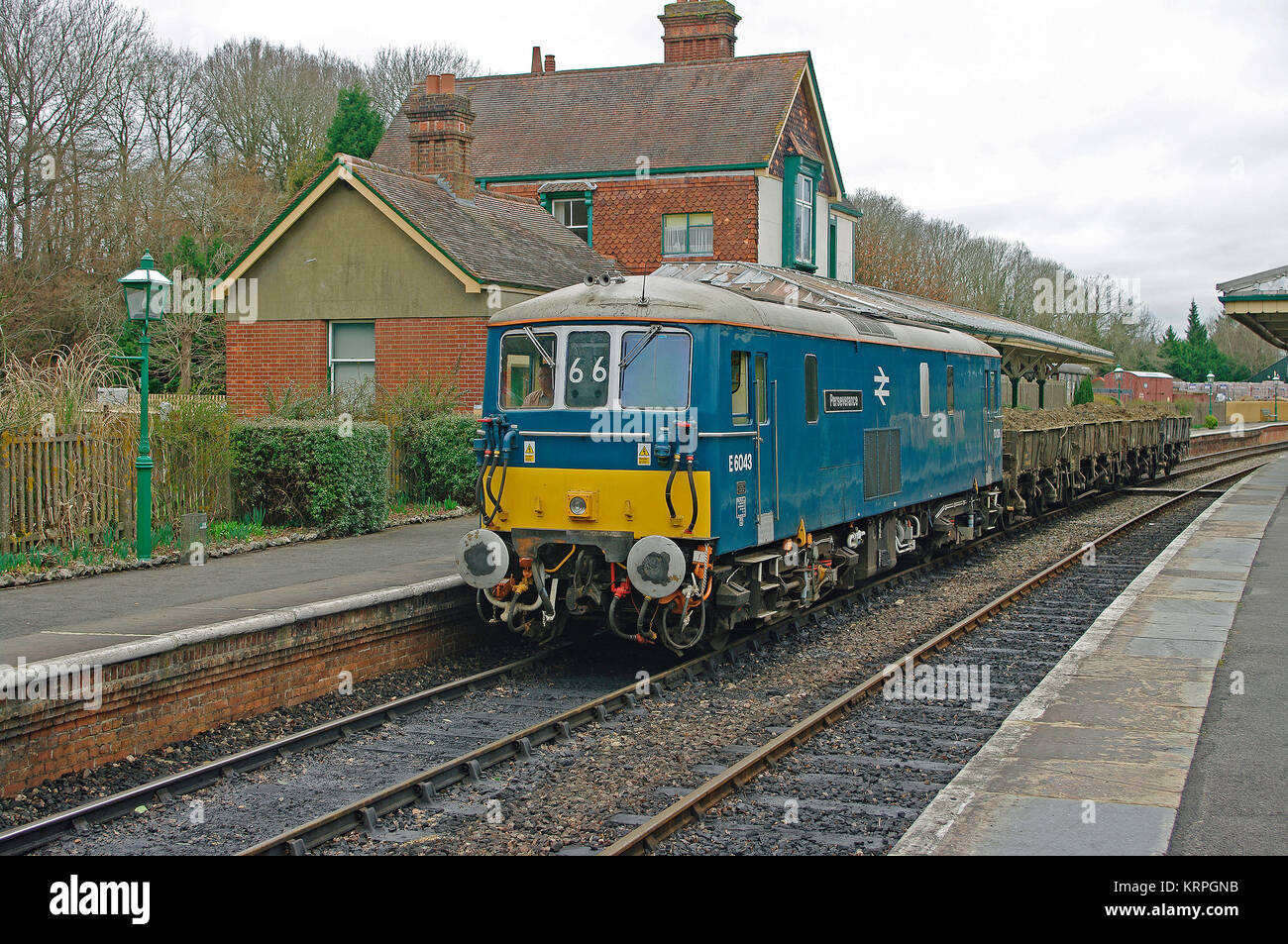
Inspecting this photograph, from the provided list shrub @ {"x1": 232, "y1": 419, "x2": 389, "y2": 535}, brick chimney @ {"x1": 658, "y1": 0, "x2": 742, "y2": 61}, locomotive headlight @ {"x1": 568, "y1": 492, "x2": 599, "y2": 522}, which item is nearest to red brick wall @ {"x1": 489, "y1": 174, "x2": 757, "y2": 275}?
brick chimney @ {"x1": 658, "y1": 0, "x2": 742, "y2": 61}

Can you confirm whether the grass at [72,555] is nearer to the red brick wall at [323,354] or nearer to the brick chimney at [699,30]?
the red brick wall at [323,354]

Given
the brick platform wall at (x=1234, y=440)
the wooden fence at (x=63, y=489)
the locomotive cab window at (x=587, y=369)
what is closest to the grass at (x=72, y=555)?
the wooden fence at (x=63, y=489)

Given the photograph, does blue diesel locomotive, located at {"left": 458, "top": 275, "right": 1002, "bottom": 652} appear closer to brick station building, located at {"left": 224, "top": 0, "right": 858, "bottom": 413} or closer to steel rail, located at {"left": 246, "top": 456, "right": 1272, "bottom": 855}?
steel rail, located at {"left": 246, "top": 456, "right": 1272, "bottom": 855}

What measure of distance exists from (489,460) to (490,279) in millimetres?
10530

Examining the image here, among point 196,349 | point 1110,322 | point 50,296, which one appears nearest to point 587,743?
point 50,296

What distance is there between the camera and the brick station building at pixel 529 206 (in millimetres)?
21359

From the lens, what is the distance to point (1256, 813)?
6.09m

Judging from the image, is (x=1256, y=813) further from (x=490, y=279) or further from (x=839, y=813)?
(x=490, y=279)

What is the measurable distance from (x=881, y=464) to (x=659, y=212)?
14671 millimetres

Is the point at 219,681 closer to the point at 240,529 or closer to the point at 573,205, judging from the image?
the point at 240,529

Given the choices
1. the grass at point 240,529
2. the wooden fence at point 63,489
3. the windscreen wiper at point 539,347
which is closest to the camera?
the windscreen wiper at point 539,347

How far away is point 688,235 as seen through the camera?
27125 mm

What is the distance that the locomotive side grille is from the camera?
1317 cm

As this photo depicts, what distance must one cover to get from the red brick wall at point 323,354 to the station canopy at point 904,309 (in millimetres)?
3663
